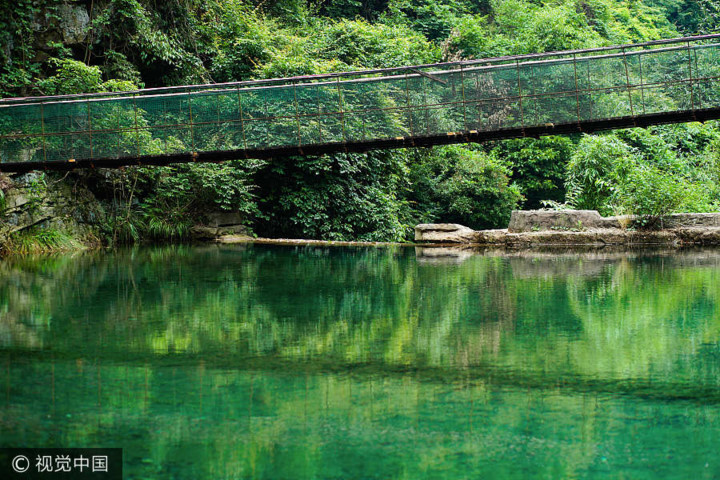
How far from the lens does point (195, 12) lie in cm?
1873

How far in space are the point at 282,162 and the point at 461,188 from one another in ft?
25.2

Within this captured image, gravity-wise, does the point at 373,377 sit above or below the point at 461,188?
below

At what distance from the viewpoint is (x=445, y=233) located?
1340cm

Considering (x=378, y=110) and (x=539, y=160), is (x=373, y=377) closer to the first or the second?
(x=378, y=110)

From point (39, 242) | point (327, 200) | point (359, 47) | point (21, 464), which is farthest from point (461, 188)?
point (21, 464)

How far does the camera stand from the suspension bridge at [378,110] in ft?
37.1

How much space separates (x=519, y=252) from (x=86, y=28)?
406 inches

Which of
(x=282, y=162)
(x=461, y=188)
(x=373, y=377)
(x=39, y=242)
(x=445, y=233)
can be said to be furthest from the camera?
(x=461, y=188)

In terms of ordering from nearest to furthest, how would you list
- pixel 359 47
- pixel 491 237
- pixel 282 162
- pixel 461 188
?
1. pixel 491 237
2. pixel 282 162
3. pixel 359 47
4. pixel 461 188

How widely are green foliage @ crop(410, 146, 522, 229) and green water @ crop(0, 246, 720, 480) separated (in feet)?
47.3

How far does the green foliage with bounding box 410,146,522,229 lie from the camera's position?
22.2 metres

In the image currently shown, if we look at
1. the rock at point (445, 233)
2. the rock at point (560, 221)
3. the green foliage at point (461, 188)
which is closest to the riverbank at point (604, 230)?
the rock at point (560, 221)

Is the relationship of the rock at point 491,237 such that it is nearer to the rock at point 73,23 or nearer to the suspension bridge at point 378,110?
the suspension bridge at point 378,110

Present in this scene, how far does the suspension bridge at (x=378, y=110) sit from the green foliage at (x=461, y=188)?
9.20m
